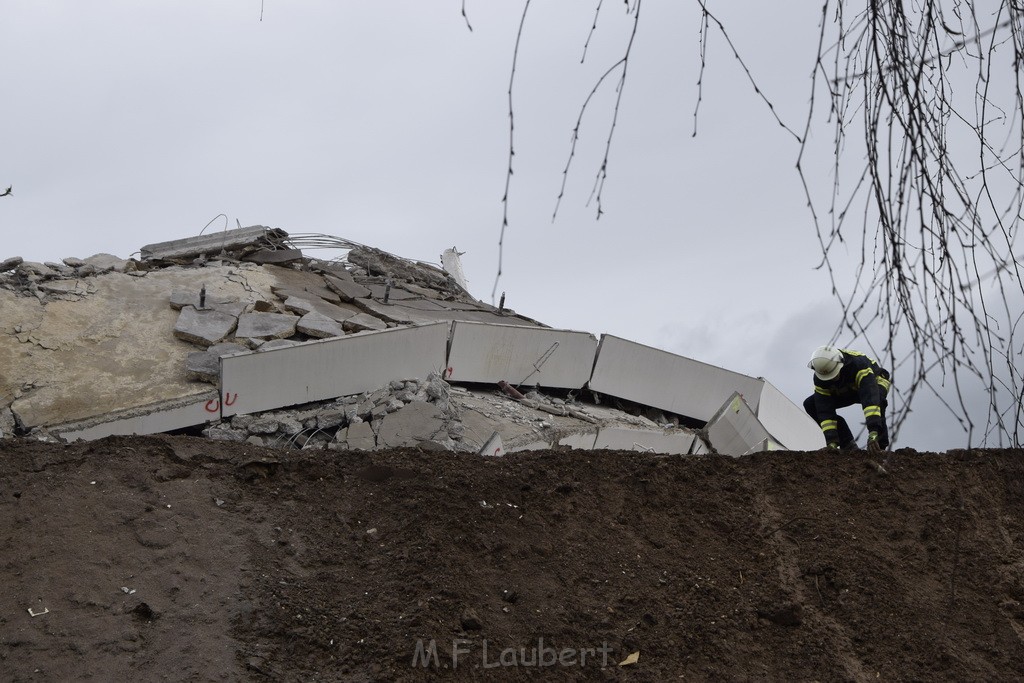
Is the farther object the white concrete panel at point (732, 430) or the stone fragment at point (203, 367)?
the stone fragment at point (203, 367)

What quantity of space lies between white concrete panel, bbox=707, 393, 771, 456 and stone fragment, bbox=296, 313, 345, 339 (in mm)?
4466

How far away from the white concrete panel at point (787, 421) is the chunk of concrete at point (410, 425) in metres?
3.84

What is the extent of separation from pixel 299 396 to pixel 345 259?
5.12m

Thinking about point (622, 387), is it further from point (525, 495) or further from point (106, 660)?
point (106, 660)

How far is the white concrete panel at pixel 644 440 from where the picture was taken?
9641 millimetres

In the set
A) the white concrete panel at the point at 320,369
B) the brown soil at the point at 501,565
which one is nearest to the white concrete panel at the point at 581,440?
the white concrete panel at the point at 320,369

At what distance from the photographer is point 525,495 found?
18.4ft

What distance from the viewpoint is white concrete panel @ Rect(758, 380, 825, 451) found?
38.0ft

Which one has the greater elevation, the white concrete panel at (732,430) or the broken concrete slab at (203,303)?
the broken concrete slab at (203,303)

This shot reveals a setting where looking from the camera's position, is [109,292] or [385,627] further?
[109,292]

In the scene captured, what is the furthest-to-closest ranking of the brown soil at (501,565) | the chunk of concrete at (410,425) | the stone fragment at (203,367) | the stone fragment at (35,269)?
1. the stone fragment at (35,269)
2. the stone fragment at (203,367)
3. the chunk of concrete at (410,425)
4. the brown soil at (501,565)

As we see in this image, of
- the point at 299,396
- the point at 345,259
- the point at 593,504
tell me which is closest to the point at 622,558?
the point at 593,504

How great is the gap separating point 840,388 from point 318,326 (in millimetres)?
5388

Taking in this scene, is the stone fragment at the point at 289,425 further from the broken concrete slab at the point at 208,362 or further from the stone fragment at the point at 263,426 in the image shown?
the broken concrete slab at the point at 208,362
